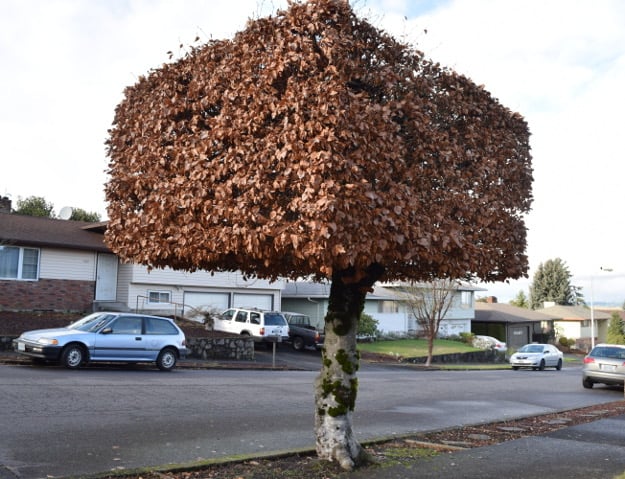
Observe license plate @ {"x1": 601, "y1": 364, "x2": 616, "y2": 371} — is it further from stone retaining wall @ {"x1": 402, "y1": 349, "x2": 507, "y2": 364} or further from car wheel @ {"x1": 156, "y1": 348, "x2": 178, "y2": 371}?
stone retaining wall @ {"x1": 402, "y1": 349, "x2": 507, "y2": 364}

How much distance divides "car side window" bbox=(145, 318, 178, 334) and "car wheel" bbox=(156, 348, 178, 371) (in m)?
0.56

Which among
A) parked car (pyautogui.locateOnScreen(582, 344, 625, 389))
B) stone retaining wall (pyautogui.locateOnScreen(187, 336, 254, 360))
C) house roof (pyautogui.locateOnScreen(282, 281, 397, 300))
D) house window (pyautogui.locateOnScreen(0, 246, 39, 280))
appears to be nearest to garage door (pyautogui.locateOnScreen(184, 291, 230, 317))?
house roof (pyautogui.locateOnScreen(282, 281, 397, 300))

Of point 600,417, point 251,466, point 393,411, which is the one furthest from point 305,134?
point 600,417

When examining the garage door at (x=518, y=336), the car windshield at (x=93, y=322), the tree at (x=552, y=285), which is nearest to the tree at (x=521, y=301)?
the tree at (x=552, y=285)

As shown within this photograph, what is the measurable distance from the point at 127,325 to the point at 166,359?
169cm

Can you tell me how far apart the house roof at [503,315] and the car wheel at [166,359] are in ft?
141

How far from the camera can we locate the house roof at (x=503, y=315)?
5806 centimetres

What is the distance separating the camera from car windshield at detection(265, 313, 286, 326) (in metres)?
30.4

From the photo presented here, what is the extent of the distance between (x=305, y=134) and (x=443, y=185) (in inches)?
72.4

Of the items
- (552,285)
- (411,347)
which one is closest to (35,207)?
(411,347)

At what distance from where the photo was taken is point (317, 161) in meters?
6.16

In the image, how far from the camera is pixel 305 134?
6.39m

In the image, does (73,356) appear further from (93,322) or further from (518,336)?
(518,336)

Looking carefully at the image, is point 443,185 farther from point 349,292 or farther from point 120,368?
point 120,368
